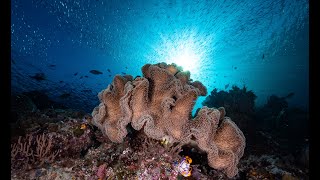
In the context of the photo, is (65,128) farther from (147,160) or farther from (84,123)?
(147,160)

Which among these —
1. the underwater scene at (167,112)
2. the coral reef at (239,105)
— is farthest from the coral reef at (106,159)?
the coral reef at (239,105)

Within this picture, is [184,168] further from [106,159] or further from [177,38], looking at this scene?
[177,38]

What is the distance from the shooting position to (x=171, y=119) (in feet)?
12.1

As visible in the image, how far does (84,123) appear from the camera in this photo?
5.07m

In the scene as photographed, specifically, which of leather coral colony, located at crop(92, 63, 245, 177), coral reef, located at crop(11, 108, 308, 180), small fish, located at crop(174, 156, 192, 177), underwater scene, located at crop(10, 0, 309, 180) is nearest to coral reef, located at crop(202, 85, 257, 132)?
underwater scene, located at crop(10, 0, 309, 180)

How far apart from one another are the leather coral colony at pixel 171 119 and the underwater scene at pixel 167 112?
19mm

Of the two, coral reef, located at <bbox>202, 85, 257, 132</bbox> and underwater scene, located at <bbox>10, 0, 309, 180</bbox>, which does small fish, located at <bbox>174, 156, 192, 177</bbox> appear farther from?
coral reef, located at <bbox>202, 85, 257, 132</bbox>

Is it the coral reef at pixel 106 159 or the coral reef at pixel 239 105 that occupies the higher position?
the coral reef at pixel 239 105

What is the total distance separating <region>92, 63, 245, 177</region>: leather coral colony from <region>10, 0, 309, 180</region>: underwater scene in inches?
0.7

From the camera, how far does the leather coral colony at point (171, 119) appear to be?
3.54m

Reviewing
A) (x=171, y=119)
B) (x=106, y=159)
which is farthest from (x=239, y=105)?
(x=106, y=159)

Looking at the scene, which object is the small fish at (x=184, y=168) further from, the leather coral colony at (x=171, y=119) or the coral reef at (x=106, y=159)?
the leather coral colony at (x=171, y=119)

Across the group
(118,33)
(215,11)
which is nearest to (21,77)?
(118,33)

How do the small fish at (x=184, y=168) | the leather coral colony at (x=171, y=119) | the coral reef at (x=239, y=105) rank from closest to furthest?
the small fish at (x=184, y=168) → the leather coral colony at (x=171, y=119) → the coral reef at (x=239, y=105)
